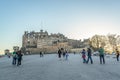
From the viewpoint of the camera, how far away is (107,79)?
40.4 ft

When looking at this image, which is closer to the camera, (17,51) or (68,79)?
(68,79)

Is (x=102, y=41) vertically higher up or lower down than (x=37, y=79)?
higher up

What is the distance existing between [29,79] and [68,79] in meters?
2.20

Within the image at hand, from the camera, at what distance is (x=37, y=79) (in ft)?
43.0

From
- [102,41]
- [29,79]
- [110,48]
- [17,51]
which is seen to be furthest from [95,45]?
[29,79]

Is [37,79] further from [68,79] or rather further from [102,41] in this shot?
[102,41]

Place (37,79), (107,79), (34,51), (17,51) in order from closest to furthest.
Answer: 1. (107,79)
2. (37,79)
3. (17,51)
4. (34,51)

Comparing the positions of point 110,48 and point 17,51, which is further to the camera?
point 110,48

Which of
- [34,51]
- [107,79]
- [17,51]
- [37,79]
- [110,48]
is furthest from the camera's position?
[34,51]

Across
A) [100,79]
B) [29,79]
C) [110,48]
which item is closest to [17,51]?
[29,79]

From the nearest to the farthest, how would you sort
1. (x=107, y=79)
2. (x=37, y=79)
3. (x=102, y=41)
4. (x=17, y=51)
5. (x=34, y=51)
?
(x=107, y=79) < (x=37, y=79) < (x=17, y=51) < (x=102, y=41) < (x=34, y=51)

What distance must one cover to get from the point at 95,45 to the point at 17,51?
11570 cm

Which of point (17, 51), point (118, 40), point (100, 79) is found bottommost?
point (100, 79)

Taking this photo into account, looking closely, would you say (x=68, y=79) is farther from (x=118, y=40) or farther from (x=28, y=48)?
(x=28, y=48)
